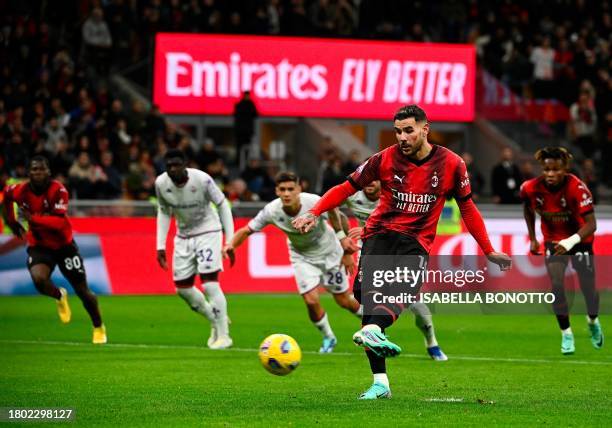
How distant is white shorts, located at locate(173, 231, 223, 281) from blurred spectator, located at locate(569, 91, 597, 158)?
64.2 ft

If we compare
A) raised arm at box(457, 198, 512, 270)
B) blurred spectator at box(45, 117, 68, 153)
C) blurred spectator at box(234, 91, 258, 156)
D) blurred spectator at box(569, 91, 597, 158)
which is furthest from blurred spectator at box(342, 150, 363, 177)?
raised arm at box(457, 198, 512, 270)

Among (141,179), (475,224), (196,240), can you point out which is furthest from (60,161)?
(475,224)

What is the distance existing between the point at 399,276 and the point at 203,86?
2238 cm

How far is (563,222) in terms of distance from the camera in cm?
1478

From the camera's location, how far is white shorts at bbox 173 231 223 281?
1566 centimetres


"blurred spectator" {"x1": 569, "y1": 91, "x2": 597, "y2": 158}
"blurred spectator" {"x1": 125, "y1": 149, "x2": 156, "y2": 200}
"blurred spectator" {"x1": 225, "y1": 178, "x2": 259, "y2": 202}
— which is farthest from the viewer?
"blurred spectator" {"x1": 569, "y1": 91, "x2": 597, "y2": 158}

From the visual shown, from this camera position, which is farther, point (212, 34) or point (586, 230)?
point (212, 34)

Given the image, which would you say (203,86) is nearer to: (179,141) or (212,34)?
(212,34)

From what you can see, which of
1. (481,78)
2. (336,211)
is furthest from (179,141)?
(336,211)

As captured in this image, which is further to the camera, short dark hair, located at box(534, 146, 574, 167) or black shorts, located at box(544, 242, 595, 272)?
black shorts, located at box(544, 242, 595, 272)

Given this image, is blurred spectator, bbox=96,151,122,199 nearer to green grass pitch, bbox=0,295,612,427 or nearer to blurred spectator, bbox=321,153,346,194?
blurred spectator, bbox=321,153,346,194

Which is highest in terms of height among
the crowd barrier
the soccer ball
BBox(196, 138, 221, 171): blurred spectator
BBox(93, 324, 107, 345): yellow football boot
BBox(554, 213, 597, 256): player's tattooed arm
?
BBox(554, 213, 597, 256): player's tattooed arm

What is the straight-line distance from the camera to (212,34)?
31797 mm

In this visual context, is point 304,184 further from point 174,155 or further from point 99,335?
point 174,155
